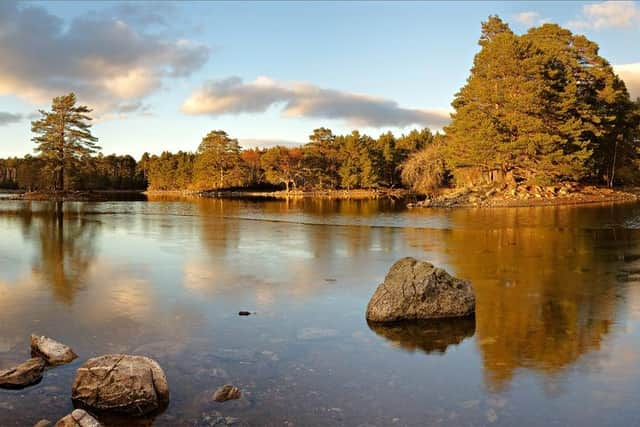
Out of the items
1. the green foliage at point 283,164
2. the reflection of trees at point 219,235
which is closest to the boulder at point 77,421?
the reflection of trees at point 219,235

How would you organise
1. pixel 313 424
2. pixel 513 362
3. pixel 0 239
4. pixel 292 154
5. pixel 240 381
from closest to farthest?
pixel 313 424 < pixel 240 381 < pixel 513 362 < pixel 0 239 < pixel 292 154

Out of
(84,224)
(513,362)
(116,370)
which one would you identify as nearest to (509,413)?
(513,362)

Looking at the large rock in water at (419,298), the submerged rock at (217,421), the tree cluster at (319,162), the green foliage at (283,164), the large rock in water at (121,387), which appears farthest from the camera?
the green foliage at (283,164)

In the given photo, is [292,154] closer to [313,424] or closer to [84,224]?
[84,224]

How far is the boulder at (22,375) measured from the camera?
5645mm

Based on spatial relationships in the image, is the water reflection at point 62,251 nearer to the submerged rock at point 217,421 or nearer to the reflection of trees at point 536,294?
the submerged rock at point 217,421

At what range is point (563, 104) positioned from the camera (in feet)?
130

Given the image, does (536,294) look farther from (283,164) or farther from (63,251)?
(283,164)

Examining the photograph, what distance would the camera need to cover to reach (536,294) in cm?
971

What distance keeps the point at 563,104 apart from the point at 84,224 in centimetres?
3435

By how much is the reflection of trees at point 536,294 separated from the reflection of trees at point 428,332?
271 millimetres

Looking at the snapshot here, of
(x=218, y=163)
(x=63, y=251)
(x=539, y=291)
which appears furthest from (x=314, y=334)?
(x=218, y=163)

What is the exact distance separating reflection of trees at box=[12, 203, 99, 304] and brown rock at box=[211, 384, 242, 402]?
5.29 metres

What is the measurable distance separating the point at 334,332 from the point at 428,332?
4.52 ft
